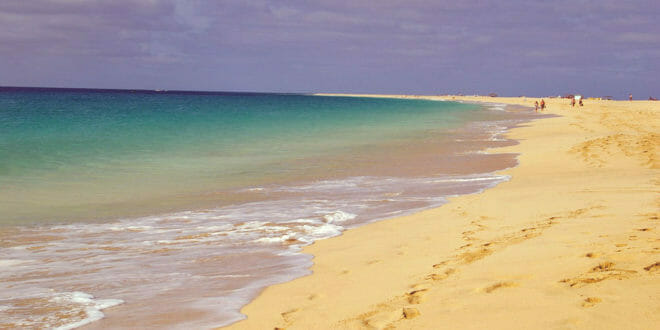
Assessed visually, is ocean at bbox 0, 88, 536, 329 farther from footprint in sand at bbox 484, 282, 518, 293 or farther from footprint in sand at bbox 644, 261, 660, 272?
footprint in sand at bbox 644, 261, 660, 272

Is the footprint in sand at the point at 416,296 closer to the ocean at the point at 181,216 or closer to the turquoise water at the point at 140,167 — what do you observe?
the ocean at the point at 181,216

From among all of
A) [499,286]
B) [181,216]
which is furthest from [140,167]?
[499,286]

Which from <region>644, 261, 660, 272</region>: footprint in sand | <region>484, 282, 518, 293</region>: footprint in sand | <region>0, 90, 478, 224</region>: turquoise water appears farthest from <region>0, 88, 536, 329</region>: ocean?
<region>644, 261, 660, 272</region>: footprint in sand

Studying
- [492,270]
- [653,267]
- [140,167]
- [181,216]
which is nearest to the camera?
[653,267]

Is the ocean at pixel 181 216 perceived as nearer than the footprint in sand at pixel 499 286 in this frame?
No

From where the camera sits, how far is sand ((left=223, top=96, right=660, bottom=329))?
398 cm

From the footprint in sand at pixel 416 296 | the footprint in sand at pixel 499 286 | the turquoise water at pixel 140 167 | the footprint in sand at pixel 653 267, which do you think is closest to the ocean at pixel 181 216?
the turquoise water at pixel 140 167

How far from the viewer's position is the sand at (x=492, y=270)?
398 centimetres

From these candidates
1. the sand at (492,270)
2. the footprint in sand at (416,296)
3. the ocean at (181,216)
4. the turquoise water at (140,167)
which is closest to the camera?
the sand at (492,270)

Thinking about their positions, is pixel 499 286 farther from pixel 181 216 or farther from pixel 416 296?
pixel 181 216

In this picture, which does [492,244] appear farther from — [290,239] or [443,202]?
[443,202]

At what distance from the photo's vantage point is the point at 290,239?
7.51 meters

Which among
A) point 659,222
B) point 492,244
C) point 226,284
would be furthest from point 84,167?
point 659,222

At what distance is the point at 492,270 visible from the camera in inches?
199
